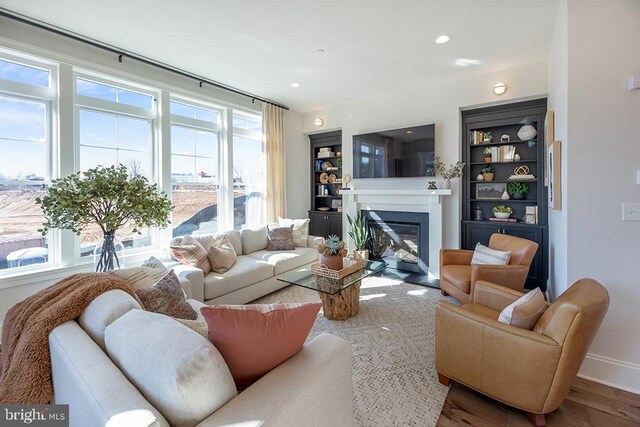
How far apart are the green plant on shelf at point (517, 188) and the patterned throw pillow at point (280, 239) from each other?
3149 mm

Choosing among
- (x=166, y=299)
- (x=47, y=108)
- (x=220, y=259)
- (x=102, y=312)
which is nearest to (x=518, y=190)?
(x=220, y=259)

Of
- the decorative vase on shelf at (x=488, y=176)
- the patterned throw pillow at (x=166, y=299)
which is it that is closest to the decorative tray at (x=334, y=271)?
the patterned throw pillow at (x=166, y=299)

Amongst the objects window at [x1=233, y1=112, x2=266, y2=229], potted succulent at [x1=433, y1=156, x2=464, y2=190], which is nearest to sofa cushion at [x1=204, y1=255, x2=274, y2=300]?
window at [x1=233, y1=112, x2=266, y2=229]

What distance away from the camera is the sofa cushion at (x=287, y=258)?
3768 mm

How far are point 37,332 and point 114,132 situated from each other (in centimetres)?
281

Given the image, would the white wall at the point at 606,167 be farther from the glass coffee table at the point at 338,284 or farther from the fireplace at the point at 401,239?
the fireplace at the point at 401,239

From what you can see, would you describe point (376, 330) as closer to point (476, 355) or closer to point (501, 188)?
point (476, 355)

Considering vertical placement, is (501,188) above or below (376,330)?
above

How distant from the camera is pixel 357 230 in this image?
4.72 meters

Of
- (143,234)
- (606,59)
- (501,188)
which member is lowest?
(143,234)

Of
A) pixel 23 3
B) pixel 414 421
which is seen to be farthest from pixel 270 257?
pixel 23 3

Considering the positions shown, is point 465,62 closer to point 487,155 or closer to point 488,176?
point 487,155

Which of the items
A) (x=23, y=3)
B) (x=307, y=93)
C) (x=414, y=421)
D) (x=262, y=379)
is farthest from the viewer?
(x=307, y=93)

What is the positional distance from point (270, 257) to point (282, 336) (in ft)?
9.11
